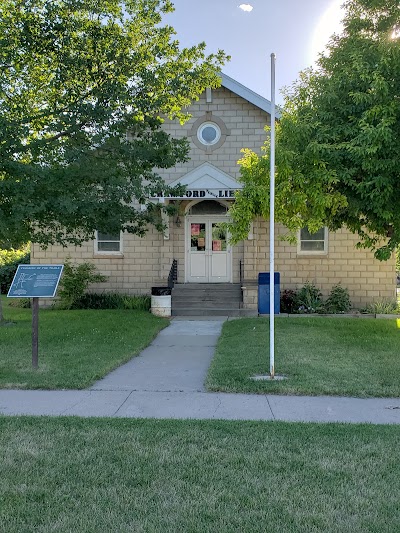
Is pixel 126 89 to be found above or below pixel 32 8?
below

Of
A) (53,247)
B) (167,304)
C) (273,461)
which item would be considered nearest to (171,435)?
(273,461)

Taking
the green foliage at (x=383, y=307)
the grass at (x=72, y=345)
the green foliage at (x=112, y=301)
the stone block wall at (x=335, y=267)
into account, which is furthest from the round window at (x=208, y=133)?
the green foliage at (x=383, y=307)

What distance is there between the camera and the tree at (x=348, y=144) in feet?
27.8

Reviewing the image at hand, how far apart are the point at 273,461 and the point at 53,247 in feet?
48.9

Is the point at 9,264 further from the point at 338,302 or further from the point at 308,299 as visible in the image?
the point at 338,302

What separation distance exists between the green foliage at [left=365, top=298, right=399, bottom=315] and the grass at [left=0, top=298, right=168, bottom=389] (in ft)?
23.1

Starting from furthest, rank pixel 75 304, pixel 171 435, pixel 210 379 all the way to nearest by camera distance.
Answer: pixel 75 304
pixel 210 379
pixel 171 435

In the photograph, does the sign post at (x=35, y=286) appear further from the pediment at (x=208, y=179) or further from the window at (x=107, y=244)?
the window at (x=107, y=244)

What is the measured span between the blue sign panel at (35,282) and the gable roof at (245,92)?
10.5m

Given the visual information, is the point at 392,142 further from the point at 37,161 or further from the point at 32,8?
the point at 32,8

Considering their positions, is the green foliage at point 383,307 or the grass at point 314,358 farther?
the green foliage at point 383,307

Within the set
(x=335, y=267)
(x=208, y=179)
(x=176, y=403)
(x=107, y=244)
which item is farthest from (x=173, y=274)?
(x=176, y=403)

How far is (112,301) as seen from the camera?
673 inches

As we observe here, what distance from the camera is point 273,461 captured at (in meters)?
4.41
